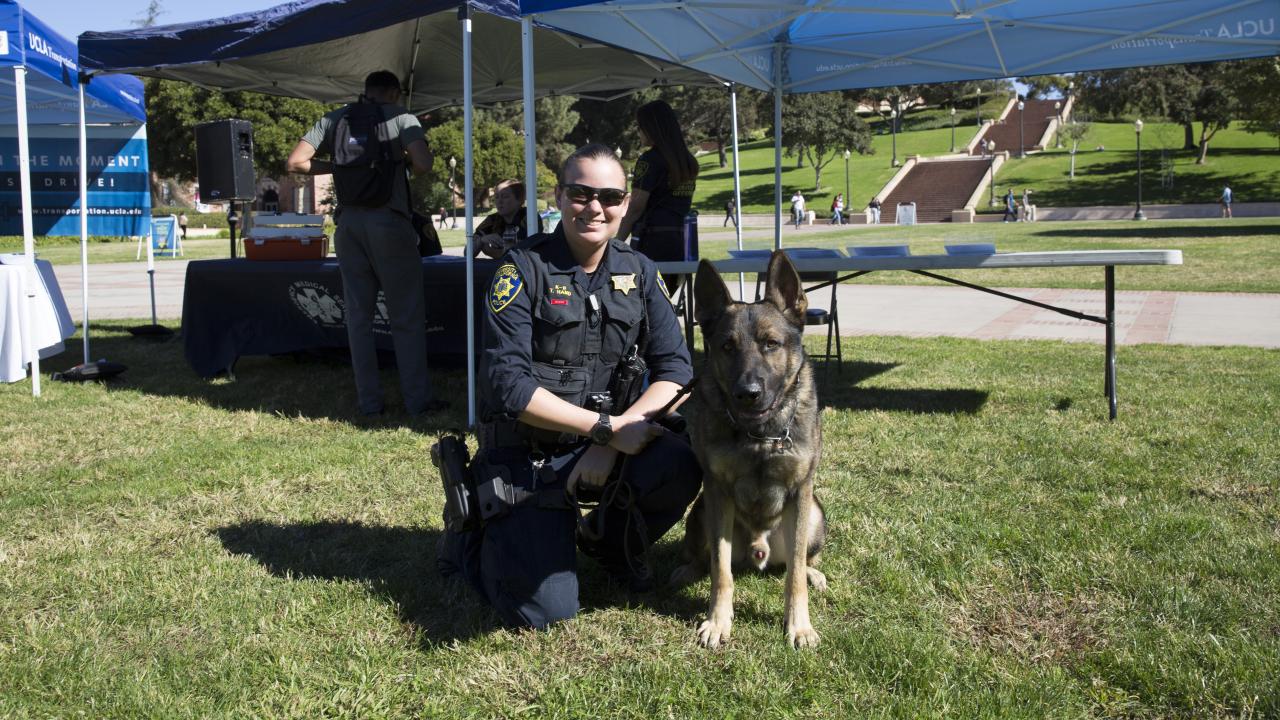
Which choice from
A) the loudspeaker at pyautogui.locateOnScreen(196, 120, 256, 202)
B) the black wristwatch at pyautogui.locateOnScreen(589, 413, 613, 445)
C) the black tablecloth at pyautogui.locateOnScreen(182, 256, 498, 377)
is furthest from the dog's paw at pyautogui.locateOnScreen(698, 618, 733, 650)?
the loudspeaker at pyautogui.locateOnScreen(196, 120, 256, 202)

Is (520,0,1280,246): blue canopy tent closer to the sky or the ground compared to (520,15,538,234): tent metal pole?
closer to the sky

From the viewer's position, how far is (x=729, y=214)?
4459 cm

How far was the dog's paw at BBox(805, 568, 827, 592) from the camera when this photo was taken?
3.29m

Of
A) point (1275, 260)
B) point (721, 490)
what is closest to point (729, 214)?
point (1275, 260)

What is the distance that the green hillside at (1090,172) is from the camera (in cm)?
4750

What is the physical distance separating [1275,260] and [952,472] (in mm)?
16211

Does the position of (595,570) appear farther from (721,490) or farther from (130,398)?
(130,398)

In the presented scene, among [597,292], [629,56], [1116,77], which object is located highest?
[1116,77]

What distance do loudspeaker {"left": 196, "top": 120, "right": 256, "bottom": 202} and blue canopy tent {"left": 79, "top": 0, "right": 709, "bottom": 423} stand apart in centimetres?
50

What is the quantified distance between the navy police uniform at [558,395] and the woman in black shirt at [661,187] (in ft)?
9.73

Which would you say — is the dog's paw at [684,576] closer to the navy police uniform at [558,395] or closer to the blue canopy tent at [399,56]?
the navy police uniform at [558,395]

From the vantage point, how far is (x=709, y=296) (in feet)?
→ 9.80

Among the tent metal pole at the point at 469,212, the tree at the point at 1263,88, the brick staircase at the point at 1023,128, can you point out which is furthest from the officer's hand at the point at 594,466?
the brick staircase at the point at 1023,128

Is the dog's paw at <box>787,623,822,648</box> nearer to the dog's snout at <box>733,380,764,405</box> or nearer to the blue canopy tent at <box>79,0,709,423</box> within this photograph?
the dog's snout at <box>733,380,764,405</box>
